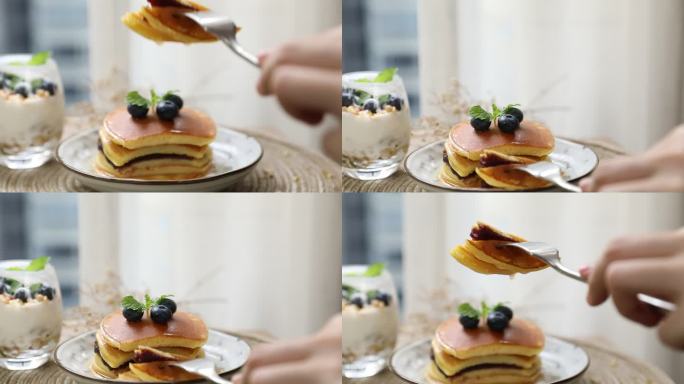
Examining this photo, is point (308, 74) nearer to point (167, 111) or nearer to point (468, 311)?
point (167, 111)

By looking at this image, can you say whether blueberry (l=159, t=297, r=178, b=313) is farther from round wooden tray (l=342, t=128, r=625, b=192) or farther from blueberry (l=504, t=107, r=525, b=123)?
blueberry (l=504, t=107, r=525, b=123)

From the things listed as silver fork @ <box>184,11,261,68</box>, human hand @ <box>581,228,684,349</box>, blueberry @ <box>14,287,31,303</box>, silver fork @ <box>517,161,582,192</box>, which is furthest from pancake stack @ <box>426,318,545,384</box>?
blueberry @ <box>14,287,31,303</box>

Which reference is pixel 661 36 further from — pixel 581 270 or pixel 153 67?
pixel 153 67

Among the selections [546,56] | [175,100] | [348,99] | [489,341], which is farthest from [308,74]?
[489,341]

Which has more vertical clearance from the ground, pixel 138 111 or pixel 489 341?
pixel 138 111

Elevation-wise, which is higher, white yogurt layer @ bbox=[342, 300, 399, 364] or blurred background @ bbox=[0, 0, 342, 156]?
blurred background @ bbox=[0, 0, 342, 156]

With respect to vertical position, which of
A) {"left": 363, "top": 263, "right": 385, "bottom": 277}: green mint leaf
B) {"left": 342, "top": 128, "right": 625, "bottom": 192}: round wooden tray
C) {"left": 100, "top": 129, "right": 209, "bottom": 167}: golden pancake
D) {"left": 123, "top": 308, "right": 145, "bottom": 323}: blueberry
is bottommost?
{"left": 123, "top": 308, "right": 145, "bottom": 323}: blueberry
